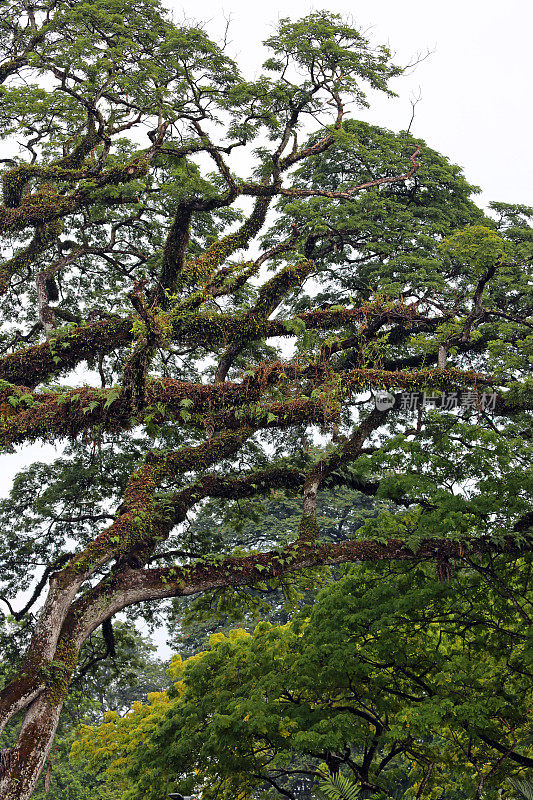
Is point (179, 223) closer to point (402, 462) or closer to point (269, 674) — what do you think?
point (402, 462)

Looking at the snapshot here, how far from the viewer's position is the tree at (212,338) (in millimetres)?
8281

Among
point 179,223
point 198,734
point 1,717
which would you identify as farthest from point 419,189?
point 1,717

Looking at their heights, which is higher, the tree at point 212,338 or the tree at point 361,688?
the tree at point 212,338

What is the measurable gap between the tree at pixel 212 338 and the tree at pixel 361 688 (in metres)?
0.69

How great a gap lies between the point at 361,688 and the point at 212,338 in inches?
251

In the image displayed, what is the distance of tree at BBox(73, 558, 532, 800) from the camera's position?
766cm

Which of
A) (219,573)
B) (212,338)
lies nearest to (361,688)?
(219,573)

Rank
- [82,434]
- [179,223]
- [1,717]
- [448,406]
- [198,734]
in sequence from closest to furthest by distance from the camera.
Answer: [1,717] < [198,734] < [82,434] < [448,406] < [179,223]

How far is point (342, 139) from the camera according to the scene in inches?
538

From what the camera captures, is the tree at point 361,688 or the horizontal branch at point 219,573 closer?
the tree at point 361,688

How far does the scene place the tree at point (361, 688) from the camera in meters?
7.66

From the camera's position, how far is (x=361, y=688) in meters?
9.23

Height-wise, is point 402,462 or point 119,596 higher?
point 402,462

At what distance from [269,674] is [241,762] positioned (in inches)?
51.5
